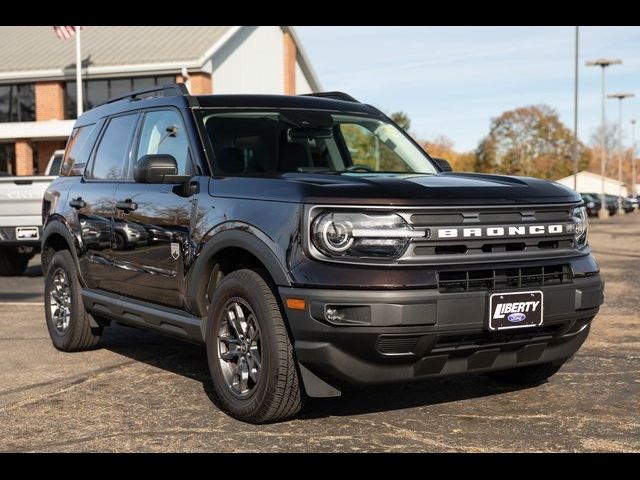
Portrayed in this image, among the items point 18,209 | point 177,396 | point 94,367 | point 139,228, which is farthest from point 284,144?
point 18,209

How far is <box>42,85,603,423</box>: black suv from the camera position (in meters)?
4.24

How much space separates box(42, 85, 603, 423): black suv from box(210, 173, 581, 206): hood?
0.04 ft

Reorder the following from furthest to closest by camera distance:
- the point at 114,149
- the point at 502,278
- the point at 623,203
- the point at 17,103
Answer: the point at 623,203, the point at 17,103, the point at 114,149, the point at 502,278

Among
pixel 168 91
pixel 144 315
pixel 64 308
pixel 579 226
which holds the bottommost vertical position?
pixel 64 308

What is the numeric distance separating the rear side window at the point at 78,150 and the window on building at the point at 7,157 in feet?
108

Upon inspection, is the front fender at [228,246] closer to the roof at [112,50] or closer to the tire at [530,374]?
the tire at [530,374]

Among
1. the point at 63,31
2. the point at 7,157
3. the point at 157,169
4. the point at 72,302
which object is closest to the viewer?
the point at 157,169

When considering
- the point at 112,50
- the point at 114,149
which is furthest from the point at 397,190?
the point at 112,50

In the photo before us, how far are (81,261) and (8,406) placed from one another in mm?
1692

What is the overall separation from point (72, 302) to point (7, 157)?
112ft

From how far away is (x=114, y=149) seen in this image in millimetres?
6555

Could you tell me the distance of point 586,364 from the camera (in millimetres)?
6266

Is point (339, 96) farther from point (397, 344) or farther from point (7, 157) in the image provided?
point (7, 157)
